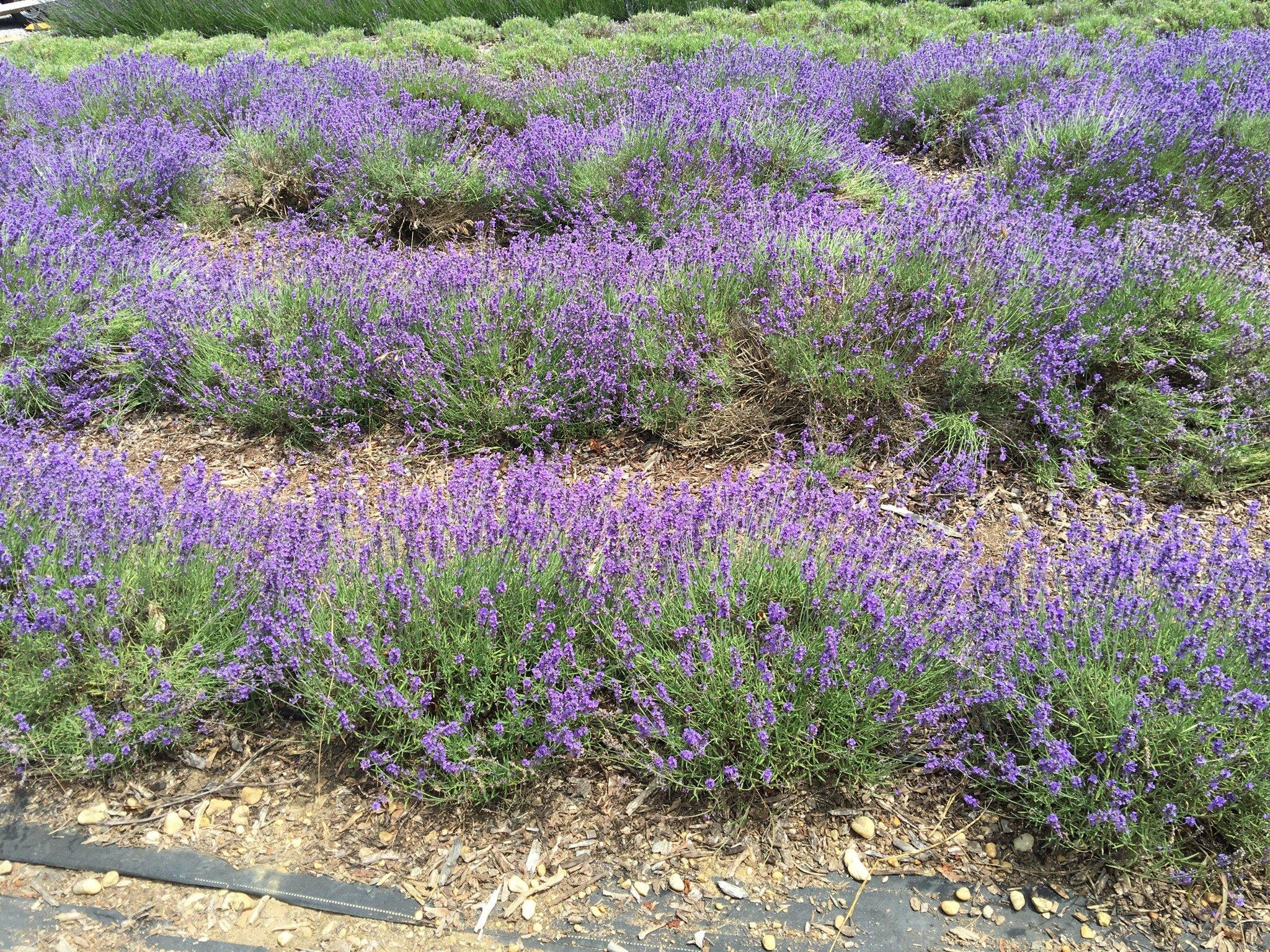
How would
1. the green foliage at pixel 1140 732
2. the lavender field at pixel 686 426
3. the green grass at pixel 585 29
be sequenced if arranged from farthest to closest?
the green grass at pixel 585 29 < the lavender field at pixel 686 426 < the green foliage at pixel 1140 732

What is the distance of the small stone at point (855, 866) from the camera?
7.16 feet

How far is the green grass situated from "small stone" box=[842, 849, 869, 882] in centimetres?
676

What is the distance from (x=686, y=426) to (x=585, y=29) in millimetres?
7258

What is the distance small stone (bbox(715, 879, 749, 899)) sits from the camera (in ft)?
7.07

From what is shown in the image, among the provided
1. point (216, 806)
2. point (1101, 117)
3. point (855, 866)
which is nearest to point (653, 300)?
point (855, 866)

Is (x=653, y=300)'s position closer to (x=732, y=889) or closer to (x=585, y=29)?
(x=732, y=889)

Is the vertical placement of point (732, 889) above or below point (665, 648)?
below

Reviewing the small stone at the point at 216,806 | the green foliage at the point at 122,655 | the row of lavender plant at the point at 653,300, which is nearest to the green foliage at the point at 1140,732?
the row of lavender plant at the point at 653,300

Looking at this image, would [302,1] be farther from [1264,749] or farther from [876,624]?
[1264,749]

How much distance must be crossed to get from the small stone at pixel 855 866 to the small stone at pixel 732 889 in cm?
28

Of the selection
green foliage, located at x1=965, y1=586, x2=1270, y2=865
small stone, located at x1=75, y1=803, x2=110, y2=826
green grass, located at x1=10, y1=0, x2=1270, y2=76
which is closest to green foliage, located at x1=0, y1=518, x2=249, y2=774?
small stone, located at x1=75, y1=803, x2=110, y2=826

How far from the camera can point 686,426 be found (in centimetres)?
355

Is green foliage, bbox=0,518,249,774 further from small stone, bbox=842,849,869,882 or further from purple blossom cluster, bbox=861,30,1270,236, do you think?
purple blossom cluster, bbox=861,30,1270,236

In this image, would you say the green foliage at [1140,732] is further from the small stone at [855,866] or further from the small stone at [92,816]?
the small stone at [92,816]
